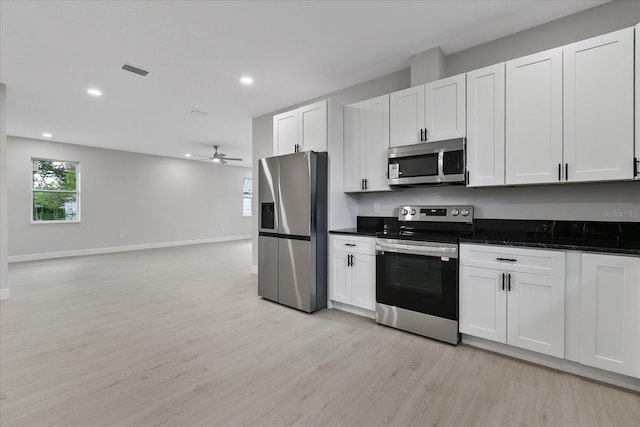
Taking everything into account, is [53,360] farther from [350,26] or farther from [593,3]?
[593,3]

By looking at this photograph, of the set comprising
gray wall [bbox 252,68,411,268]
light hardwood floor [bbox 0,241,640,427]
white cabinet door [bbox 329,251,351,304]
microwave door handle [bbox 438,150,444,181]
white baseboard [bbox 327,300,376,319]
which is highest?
gray wall [bbox 252,68,411,268]

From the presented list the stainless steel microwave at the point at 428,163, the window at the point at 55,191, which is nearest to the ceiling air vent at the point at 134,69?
the stainless steel microwave at the point at 428,163

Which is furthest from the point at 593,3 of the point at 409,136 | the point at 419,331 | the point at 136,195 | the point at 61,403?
the point at 136,195

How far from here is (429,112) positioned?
9.75ft

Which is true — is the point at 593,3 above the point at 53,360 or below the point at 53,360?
above

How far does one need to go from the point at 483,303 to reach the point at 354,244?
1.35 metres

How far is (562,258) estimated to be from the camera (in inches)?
82.8

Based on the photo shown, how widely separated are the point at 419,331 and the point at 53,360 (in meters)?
3.09

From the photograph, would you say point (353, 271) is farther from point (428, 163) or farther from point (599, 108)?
point (599, 108)

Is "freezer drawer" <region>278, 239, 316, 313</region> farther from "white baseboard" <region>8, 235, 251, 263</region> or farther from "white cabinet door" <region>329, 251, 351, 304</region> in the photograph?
"white baseboard" <region>8, 235, 251, 263</region>

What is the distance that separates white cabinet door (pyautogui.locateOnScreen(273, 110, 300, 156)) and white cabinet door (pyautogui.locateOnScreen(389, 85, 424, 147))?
124cm


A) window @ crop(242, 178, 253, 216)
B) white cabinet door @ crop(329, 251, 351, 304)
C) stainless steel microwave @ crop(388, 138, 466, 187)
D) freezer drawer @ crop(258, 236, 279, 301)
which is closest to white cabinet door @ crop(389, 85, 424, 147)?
stainless steel microwave @ crop(388, 138, 466, 187)

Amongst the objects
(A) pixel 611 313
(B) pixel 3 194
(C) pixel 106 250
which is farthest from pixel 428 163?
(C) pixel 106 250

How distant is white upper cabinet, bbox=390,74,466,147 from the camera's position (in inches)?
110
